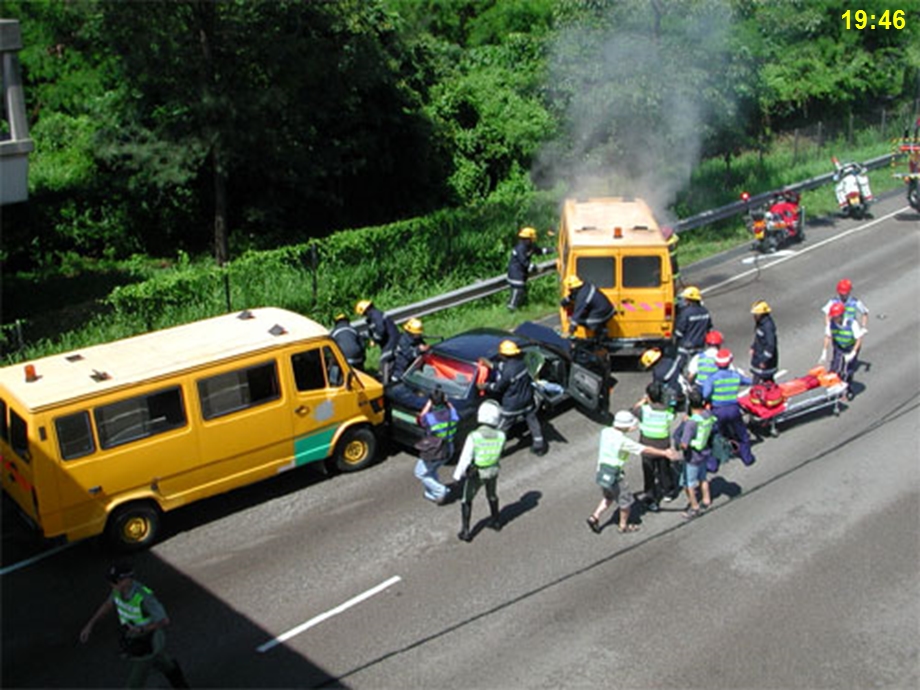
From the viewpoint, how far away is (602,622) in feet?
32.4

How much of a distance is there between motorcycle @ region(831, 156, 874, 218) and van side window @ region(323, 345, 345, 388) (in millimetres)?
17035

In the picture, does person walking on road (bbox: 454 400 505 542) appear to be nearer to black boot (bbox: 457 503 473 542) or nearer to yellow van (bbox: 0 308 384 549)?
black boot (bbox: 457 503 473 542)

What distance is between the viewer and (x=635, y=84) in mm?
21562

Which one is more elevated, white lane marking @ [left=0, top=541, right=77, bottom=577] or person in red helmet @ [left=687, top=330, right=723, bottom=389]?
person in red helmet @ [left=687, top=330, right=723, bottom=389]

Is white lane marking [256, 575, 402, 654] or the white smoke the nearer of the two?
white lane marking [256, 575, 402, 654]

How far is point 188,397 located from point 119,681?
10.7 feet

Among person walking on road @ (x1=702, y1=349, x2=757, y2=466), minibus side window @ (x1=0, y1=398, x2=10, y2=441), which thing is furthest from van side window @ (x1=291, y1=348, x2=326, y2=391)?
person walking on road @ (x1=702, y1=349, x2=757, y2=466)

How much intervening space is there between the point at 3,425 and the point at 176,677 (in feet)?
13.1

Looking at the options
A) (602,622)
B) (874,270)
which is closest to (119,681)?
(602,622)

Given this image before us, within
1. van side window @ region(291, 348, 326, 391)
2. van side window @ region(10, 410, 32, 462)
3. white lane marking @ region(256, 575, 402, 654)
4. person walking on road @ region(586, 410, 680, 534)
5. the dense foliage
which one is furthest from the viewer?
the dense foliage

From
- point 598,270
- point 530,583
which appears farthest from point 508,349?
point 598,270

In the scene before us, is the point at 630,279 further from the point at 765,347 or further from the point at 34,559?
the point at 34,559

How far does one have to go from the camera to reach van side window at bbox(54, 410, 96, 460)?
10602mm

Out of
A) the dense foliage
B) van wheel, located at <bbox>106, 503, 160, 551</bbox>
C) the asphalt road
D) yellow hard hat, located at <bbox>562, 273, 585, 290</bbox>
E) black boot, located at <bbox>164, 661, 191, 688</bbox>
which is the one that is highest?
the dense foliage
